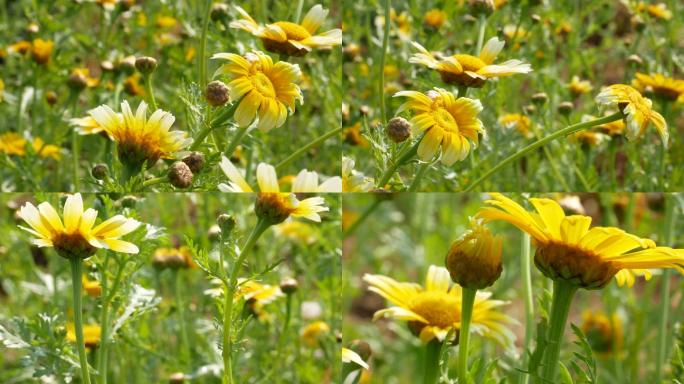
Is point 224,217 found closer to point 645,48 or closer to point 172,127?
point 172,127

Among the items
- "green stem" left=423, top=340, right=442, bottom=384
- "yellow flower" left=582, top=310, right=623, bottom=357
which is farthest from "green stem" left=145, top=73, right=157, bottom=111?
"yellow flower" left=582, top=310, right=623, bottom=357

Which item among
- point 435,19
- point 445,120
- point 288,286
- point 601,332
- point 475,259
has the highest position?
point 435,19

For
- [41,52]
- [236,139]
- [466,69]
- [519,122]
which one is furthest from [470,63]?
[41,52]

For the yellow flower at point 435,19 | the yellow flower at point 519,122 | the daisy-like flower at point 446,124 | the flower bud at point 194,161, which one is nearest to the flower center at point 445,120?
the daisy-like flower at point 446,124

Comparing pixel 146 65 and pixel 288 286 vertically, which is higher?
pixel 146 65

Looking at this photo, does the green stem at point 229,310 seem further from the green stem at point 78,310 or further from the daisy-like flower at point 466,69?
the daisy-like flower at point 466,69

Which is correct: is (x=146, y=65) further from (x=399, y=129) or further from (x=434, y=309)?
(x=434, y=309)

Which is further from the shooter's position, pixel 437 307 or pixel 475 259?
pixel 437 307

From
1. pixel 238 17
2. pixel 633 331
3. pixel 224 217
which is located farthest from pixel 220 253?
pixel 633 331

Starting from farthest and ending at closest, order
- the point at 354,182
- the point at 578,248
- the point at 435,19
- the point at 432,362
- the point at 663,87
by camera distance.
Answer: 1. the point at 435,19
2. the point at 663,87
3. the point at 354,182
4. the point at 432,362
5. the point at 578,248

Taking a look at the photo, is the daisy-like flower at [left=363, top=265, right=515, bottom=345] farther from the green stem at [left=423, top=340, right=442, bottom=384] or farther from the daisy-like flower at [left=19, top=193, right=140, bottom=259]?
the daisy-like flower at [left=19, top=193, right=140, bottom=259]
